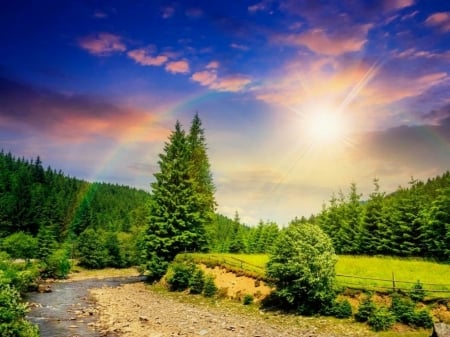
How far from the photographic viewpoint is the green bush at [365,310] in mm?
27766

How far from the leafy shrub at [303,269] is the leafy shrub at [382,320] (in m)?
4.07

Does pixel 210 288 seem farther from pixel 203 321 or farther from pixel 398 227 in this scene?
pixel 398 227

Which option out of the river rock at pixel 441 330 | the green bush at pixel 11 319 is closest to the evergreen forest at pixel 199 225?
the river rock at pixel 441 330

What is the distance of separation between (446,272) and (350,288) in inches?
503

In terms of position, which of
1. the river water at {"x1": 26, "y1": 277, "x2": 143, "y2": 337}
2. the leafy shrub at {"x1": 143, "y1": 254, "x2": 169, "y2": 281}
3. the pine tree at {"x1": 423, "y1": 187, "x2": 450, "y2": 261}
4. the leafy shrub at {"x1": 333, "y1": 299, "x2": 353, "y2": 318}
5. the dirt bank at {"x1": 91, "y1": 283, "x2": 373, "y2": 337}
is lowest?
the river water at {"x1": 26, "y1": 277, "x2": 143, "y2": 337}

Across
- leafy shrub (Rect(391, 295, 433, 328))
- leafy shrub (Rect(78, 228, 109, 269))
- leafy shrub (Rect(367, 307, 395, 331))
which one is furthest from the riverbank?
leafy shrub (Rect(78, 228, 109, 269))

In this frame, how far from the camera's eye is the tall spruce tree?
53994mm

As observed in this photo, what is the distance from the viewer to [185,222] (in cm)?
5453

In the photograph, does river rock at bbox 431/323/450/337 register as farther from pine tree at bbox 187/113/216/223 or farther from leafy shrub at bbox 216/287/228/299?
pine tree at bbox 187/113/216/223

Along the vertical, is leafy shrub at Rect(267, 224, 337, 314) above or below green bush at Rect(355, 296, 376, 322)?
above

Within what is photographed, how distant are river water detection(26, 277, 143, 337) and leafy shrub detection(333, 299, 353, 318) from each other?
59.1 feet

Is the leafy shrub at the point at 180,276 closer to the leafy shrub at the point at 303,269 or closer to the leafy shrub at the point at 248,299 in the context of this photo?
the leafy shrub at the point at 248,299

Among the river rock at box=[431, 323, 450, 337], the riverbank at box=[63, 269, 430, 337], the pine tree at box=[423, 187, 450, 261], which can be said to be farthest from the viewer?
the pine tree at box=[423, 187, 450, 261]

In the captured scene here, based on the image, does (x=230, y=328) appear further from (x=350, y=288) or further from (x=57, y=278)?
(x=57, y=278)
